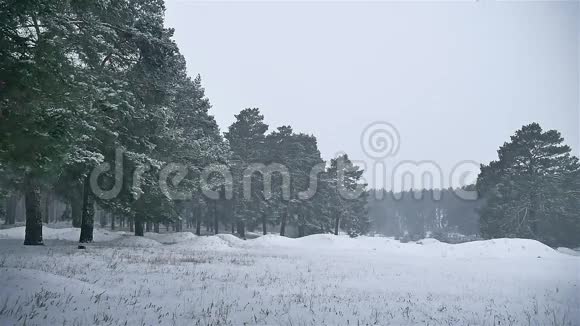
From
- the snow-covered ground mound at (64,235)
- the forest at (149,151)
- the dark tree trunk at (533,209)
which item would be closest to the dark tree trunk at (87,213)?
the forest at (149,151)

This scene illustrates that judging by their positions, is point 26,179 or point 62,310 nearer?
point 62,310

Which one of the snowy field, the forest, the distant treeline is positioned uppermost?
the forest

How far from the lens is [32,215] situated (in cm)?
1648

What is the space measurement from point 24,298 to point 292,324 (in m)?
4.45

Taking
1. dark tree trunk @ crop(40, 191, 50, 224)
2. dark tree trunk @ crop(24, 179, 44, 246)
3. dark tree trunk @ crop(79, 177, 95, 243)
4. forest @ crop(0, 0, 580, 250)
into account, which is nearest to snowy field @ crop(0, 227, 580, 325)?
forest @ crop(0, 0, 580, 250)

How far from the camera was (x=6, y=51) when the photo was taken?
7836mm

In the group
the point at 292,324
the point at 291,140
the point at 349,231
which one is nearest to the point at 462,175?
the point at 349,231

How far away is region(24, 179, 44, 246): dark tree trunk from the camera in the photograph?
16.2 metres

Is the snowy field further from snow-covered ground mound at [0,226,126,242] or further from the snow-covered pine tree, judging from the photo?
the snow-covered pine tree

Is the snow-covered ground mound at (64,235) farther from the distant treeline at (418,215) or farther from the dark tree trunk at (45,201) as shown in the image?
the distant treeline at (418,215)

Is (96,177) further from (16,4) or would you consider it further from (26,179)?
(16,4)

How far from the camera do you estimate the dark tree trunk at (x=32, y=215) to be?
16156 mm

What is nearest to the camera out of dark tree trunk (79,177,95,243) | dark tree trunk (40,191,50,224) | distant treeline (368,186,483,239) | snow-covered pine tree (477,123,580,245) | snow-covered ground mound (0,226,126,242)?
dark tree trunk (79,177,95,243)

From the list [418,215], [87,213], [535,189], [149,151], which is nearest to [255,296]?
[149,151]
